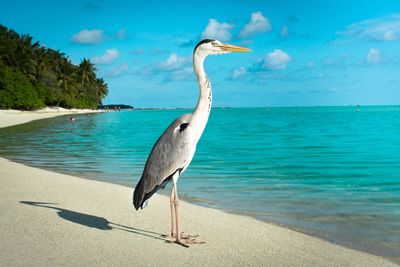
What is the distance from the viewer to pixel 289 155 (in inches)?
703

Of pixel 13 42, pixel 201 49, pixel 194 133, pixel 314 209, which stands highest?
pixel 13 42

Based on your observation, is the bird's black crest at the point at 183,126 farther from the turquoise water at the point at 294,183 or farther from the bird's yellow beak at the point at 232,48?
the turquoise water at the point at 294,183

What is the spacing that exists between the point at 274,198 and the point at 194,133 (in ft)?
13.1

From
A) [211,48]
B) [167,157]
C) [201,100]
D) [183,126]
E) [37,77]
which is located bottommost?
[167,157]

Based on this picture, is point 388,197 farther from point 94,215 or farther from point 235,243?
point 94,215

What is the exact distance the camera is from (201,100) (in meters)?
5.14

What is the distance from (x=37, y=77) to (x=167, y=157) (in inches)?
2968

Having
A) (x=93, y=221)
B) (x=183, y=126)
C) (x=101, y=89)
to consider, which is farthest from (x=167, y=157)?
(x=101, y=89)

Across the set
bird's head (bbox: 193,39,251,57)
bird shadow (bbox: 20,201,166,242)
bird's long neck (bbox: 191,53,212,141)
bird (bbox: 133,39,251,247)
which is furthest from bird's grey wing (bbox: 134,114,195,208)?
bird's head (bbox: 193,39,251,57)

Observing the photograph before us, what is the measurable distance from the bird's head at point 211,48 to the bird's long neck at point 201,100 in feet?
0.33

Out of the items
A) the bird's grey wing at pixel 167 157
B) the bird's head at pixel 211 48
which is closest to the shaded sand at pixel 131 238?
the bird's grey wing at pixel 167 157

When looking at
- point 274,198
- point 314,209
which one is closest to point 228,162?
point 274,198

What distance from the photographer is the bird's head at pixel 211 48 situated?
5.41 metres

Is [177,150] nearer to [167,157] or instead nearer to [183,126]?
[167,157]
